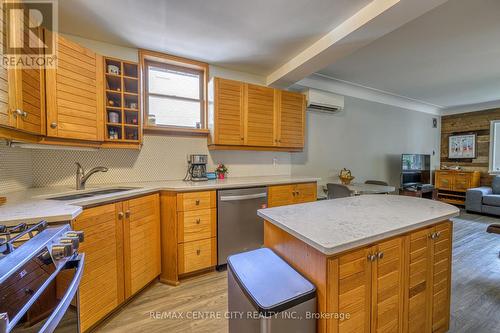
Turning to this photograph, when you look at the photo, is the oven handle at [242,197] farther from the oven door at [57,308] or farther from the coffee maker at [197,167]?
the oven door at [57,308]

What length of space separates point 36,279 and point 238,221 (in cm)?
173

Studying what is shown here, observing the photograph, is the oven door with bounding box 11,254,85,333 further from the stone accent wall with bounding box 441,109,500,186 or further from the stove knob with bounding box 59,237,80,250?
the stone accent wall with bounding box 441,109,500,186

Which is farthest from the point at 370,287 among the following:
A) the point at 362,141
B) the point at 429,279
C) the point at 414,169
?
the point at 414,169

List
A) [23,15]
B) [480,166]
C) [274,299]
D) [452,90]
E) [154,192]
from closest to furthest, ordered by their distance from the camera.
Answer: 1. [274,299]
2. [23,15]
3. [154,192]
4. [452,90]
5. [480,166]

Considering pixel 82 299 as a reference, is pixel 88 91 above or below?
above

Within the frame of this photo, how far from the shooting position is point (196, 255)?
2.09 meters

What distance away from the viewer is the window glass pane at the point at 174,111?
8.43 ft

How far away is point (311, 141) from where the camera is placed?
3.61 m

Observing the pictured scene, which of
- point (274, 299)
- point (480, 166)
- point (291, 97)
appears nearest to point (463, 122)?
point (480, 166)

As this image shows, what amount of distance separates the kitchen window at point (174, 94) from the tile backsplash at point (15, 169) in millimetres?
1046

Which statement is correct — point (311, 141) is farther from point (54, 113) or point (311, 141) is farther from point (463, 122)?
point (463, 122)

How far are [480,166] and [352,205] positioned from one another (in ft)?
20.5

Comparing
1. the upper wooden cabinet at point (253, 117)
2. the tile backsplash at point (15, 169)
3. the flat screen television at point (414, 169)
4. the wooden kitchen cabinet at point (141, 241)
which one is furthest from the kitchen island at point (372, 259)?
the flat screen television at point (414, 169)

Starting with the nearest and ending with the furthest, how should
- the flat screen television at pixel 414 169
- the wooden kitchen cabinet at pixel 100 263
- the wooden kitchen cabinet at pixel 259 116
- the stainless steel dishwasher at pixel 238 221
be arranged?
the wooden kitchen cabinet at pixel 100 263
the stainless steel dishwasher at pixel 238 221
the wooden kitchen cabinet at pixel 259 116
the flat screen television at pixel 414 169
